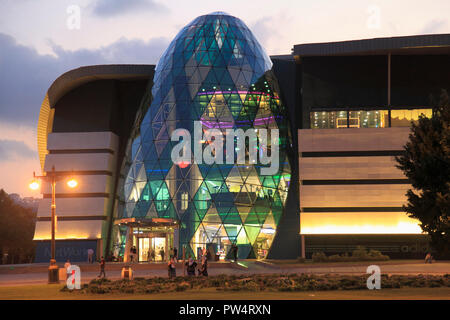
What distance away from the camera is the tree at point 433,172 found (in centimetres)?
2394

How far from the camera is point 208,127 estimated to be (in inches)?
2126

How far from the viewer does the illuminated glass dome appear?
51750mm

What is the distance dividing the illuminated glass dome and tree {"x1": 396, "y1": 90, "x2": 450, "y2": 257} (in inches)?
1079

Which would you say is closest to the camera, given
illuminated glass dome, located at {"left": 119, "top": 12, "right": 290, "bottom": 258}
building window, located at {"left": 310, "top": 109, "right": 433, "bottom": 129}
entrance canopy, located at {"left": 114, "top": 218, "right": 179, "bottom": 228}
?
entrance canopy, located at {"left": 114, "top": 218, "right": 179, "bottom": 228}

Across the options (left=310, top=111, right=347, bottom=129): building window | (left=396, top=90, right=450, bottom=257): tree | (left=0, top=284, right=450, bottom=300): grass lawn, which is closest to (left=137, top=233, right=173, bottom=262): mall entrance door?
(left=310, top=111, right=347, bottom=129): building window

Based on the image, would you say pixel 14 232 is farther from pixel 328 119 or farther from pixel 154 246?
pixel 328 119

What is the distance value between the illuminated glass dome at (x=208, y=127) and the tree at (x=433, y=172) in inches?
1079

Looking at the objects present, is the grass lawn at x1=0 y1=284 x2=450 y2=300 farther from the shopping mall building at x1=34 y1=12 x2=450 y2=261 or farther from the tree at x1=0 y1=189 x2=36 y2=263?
the tree at x1=0 y1=189 x2=36 y2=263

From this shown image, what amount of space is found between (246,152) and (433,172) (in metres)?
30.6

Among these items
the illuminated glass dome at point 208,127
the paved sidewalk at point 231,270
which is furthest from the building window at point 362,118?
the paved sidewalk at point 231,270

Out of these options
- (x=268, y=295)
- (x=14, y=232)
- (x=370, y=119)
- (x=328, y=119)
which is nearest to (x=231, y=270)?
(x=328, y=119)

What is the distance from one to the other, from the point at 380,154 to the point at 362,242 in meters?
7.97

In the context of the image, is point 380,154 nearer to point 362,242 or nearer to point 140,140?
point 362,242
